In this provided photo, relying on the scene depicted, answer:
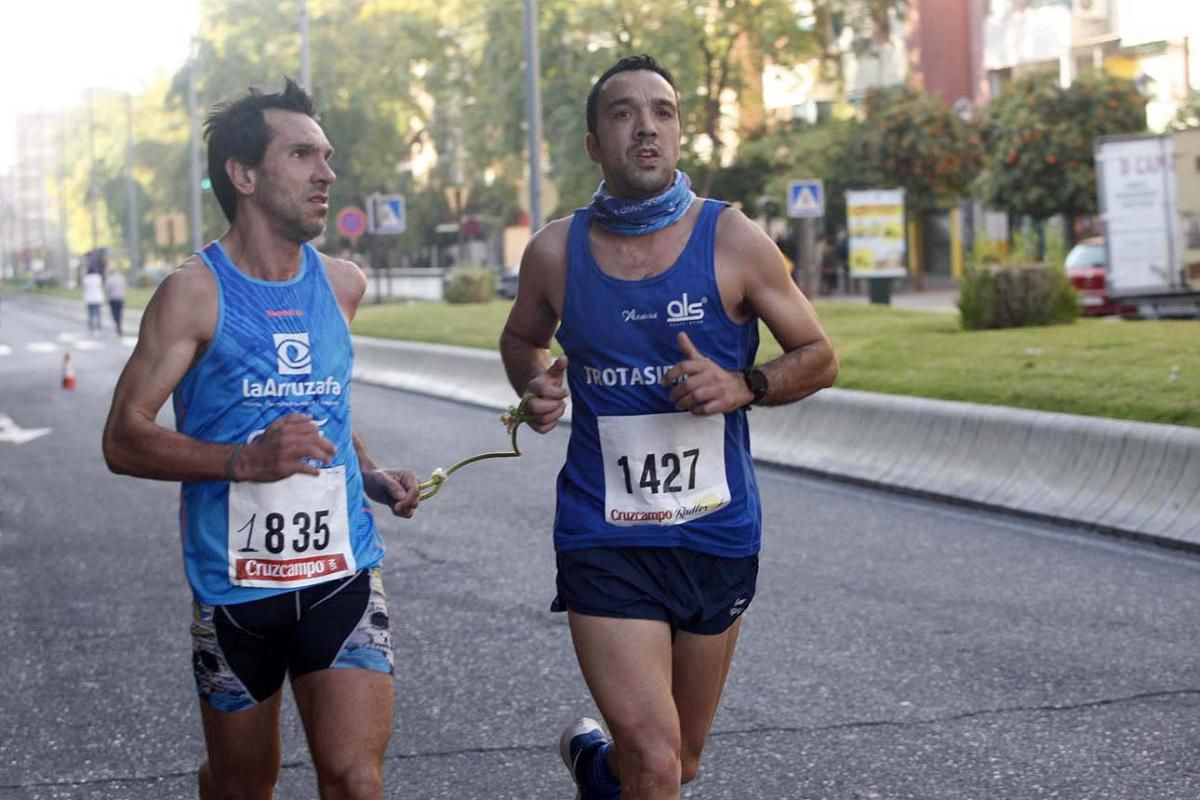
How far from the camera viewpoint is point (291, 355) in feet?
14.4

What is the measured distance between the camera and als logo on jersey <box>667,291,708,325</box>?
15.1ft

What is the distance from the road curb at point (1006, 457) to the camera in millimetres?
11039

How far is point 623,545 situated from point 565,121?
44884 millimetres

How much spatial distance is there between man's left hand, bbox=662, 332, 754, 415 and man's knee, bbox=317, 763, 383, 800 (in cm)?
98

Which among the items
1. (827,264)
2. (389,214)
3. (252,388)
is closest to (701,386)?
(252,388)

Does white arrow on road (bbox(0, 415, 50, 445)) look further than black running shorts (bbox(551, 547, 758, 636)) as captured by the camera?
Yes

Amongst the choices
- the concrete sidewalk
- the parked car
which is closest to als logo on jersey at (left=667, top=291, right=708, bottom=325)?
the parked car

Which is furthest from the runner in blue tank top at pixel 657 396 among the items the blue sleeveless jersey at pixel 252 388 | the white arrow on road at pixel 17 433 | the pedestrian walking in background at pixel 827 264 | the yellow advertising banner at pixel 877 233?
the pedestrian walking in background at pixel 827 264

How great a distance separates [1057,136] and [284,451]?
40.6 meters

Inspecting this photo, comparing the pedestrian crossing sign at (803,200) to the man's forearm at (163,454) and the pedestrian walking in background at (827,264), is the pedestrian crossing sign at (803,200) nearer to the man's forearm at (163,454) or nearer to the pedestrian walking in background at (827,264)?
the pedestrian walking in background at (827,264)

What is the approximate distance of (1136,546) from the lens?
35.5 feet

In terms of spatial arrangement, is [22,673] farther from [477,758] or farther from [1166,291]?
[1166,291]

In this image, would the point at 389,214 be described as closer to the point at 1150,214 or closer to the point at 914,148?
the point at 914,148

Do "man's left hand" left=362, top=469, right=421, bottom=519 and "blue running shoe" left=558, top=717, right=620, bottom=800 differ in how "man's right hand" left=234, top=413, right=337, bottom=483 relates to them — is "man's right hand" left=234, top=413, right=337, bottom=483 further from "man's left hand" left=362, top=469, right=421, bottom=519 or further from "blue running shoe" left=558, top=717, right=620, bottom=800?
"blue running shoe" left=558, top=717, right=620, bottom=800
